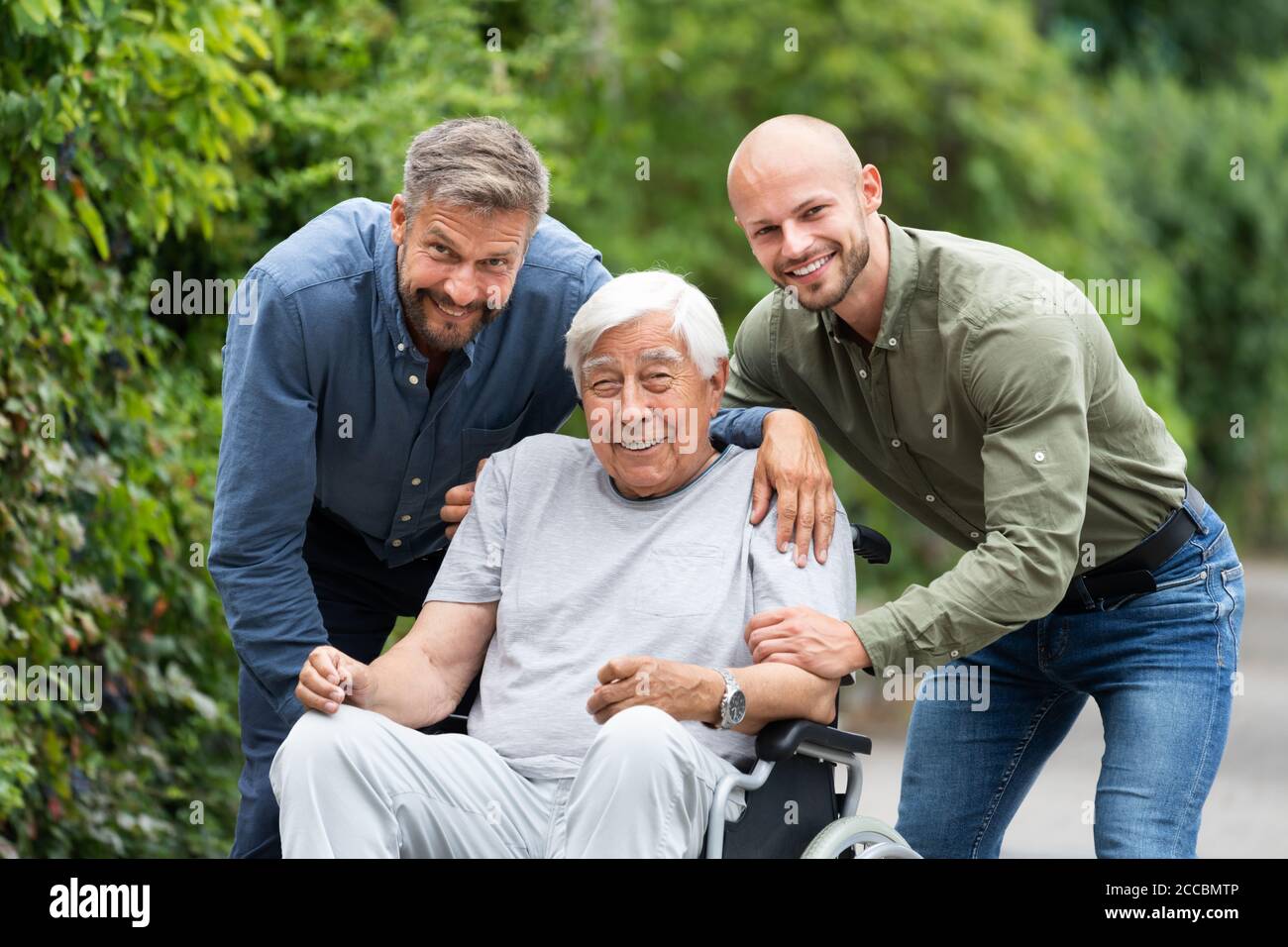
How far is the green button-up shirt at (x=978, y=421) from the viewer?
2.67 m

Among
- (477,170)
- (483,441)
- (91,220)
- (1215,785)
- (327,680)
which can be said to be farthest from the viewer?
(1215,785)

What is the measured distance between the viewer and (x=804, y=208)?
2.86 meters

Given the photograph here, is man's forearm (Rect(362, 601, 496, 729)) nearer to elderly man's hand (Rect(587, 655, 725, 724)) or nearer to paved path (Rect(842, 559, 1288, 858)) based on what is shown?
elderly man's hand (Rect(587, 655, 725, 724))

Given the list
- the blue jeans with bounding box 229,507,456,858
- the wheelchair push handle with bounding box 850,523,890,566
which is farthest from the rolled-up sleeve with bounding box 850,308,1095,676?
the blue jeans with bounding box 229,507,456,858

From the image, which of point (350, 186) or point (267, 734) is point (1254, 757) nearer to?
point (350, 186)

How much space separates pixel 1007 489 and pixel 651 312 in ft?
2.26

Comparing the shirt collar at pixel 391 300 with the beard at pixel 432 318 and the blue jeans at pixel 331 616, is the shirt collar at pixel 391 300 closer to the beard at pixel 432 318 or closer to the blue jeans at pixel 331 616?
the beard at pixel 432 318

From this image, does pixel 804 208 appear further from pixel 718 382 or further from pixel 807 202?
pixel 718 382

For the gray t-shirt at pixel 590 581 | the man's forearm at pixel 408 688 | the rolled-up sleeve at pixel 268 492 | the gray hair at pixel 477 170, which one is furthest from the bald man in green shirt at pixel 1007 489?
the rolled-up sleeve at pixel 268 492

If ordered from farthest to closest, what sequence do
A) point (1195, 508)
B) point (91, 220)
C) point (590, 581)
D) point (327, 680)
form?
1. point (91, 220)
2. point (1195, 508)
3. point (590, 581)
4. point (327, 680)

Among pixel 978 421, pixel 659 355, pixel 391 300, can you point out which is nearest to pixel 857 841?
pixel 978 421

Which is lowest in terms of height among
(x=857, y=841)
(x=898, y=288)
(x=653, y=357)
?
(x=857, y=841)

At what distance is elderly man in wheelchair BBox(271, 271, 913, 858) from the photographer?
2.59 metres
